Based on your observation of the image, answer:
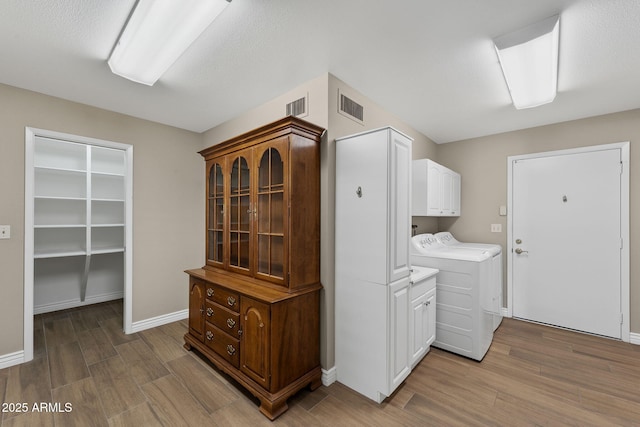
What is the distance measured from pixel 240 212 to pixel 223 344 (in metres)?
1.15

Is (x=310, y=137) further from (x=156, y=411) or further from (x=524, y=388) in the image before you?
(x=524, y=388)

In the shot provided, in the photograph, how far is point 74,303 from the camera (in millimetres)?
3918

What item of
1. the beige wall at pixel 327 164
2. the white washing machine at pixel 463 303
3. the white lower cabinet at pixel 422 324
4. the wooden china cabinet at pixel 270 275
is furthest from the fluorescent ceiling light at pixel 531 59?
the white lower cabinet at pixel 422 324

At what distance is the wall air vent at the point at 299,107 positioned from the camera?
235cm

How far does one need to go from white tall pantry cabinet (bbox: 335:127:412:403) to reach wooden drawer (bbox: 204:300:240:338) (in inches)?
32.8

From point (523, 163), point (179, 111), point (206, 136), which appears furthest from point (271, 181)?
point (523, 163)

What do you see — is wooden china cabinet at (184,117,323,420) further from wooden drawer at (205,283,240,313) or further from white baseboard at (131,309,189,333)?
white baseboard at (131,309,189,333)

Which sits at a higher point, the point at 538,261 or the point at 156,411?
the point at 538,261

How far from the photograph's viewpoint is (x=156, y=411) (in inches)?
73.2

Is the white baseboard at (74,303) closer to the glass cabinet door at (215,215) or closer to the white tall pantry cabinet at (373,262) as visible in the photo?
the glass cabinet door at (215,215)

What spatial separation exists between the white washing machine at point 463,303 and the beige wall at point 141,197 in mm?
3088

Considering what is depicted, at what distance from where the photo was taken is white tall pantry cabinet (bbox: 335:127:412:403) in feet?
6.41

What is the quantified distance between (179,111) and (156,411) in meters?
2.79

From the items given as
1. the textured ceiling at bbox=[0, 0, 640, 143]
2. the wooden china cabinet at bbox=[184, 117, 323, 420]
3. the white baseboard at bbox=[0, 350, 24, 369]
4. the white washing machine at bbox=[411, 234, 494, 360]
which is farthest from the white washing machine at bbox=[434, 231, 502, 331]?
the white baseboard at bbox=[0, 350, 24, 369]
